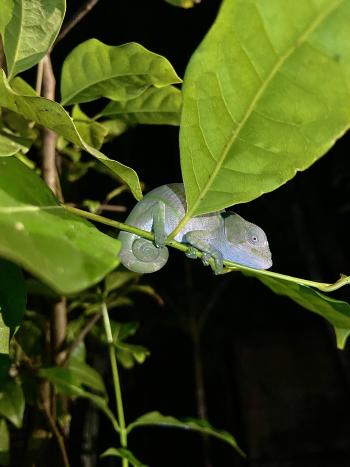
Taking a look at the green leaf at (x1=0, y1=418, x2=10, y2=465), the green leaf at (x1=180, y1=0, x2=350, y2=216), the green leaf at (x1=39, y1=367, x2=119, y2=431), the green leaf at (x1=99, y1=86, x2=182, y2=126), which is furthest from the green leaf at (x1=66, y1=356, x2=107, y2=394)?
the green leaf at (x1=180, y1=0, x2=350, y2=216)

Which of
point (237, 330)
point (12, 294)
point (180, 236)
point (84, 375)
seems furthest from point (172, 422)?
point (237, 330)

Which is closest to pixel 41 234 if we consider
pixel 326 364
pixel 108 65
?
pixel 108 65

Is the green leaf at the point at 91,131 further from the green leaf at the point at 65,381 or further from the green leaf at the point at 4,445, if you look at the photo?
the green leaf at the point at 4,445

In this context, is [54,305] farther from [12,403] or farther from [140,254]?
[140,254]

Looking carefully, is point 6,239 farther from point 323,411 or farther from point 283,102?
point 323,411

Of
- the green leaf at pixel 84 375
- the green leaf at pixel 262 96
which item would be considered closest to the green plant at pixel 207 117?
the green leaf at pixel 262 96
